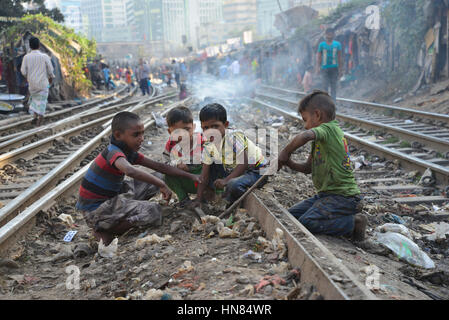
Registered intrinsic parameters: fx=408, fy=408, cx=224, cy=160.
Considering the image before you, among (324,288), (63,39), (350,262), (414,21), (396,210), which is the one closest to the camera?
(324,288)

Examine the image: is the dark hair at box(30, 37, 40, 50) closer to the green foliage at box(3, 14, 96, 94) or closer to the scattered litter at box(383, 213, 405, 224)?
the green foliage at box(3, 14, 96, 94)

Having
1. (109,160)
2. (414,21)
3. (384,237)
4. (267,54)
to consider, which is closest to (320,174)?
(384,237)

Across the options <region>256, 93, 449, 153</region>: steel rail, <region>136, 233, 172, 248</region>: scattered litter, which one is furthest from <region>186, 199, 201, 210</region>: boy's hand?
<region>256, 93, 449, 153</region>: steel rail

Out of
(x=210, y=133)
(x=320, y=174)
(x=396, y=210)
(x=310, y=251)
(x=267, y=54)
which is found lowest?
(x=396, y=210)

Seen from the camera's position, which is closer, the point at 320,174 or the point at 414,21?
the point at 320,174

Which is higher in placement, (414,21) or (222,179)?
(414,21)

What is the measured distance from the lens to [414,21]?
14406mm

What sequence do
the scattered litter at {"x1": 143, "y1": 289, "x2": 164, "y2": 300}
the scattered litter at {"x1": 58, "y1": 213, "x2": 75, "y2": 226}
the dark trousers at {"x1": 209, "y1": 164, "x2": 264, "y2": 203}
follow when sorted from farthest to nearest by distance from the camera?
the scattered litter at {"x1": 58, "y1": 213, "x2": 75, "y2": 226} < the dark trousers at {"x1": 209, "y1": 164, "x2": 264, "y2": 203} < the scattered litter at {"x1": 143, "y1": 289, "x2": 164, "y2": 300}

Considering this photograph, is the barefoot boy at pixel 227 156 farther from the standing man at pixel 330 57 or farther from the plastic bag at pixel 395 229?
the standing man at pixel 330 57

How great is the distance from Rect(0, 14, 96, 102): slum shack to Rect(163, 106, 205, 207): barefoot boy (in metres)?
12.6

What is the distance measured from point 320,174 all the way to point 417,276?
1049 mm

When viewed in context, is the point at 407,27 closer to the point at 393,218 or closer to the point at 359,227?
the point at 393,218

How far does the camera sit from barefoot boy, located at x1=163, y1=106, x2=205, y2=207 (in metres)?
4.06

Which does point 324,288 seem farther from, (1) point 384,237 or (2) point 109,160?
(2) point 109,160
